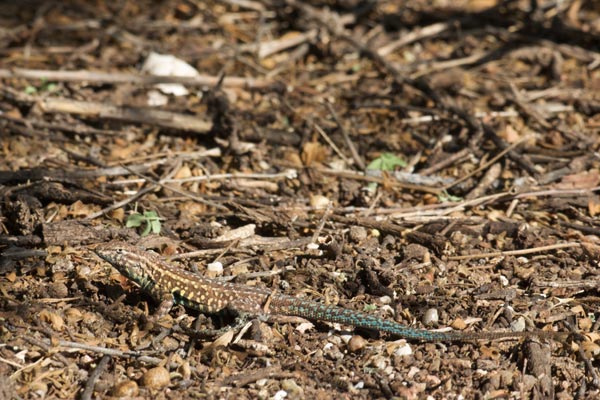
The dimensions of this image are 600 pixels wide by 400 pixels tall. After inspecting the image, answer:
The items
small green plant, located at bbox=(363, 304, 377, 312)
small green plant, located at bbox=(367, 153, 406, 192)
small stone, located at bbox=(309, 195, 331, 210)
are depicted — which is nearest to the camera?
small green plant, located at bbox=(363, 304, 377, 312)

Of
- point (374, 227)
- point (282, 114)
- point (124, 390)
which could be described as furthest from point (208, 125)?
point (124, 390)

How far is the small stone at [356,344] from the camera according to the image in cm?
464

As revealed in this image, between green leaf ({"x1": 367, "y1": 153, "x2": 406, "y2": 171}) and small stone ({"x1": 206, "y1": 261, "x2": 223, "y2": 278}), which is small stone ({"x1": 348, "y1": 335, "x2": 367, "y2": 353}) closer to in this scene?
small stone ({"x1": 206, "y1": 261, "x2": 223, "y2": 278})

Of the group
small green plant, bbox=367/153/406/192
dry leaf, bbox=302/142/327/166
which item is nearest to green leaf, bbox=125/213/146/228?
dry leaf, bbox=302/142/327/166

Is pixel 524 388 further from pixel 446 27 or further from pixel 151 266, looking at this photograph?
pixel 446 27

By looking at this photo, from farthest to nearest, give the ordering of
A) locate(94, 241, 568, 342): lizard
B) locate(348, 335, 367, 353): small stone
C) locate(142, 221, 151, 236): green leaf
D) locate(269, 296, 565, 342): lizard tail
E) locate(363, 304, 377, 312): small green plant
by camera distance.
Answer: locate(142, 221, 151, 236): green leaf, locate(363, 304, 377, 312): small green plant, locate(94, 241, 568, 342): lizard, locate(348, 335, 367, 353): small stone, locate(269, 296, 565, 342): lizard tail

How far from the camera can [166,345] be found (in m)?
4.63

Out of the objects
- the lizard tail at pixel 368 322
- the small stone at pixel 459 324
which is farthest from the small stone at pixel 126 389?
the small stone at pixel 459 324

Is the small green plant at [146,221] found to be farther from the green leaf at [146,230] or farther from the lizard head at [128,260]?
the lizard head at [128,260]

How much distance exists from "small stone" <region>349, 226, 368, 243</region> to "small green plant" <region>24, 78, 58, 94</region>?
133 inches

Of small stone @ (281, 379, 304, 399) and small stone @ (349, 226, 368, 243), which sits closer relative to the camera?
small stone @ (281, 379, 304, 399)

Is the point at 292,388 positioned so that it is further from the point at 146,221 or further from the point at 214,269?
the point at 146,221

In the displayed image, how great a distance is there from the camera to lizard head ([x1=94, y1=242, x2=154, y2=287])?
16.1 feet

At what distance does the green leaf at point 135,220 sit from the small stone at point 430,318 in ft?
7.10
